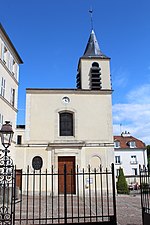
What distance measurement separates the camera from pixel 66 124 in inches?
814

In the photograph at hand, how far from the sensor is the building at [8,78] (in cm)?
1656

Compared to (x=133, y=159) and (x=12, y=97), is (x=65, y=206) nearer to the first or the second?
(x=12, y=97)

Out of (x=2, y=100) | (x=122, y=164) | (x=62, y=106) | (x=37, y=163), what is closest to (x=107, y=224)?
(x=2, y=100)

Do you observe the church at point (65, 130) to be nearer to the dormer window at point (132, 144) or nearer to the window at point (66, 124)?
the window at point (66, 124)

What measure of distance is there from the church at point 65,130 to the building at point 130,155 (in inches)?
795

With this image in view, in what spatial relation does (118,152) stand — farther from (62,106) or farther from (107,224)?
(107,224)

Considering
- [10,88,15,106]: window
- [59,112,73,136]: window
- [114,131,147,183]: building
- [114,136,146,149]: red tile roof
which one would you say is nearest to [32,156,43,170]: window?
[59,112,73,136]: window

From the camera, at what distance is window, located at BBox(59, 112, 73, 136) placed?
67.3 feet

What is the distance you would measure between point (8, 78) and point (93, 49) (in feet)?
34.9

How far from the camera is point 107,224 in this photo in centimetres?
679

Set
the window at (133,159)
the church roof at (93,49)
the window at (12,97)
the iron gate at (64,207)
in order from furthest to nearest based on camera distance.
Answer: the window at (133,159) < the church roof at (93,49) < the window at (12,97) < the iron gate at (64,207)

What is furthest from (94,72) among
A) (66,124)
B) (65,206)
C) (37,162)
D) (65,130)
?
(65,206)

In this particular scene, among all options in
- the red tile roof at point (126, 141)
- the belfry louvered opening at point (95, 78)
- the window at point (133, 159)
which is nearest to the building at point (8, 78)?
the belfry louvered opening at point (95, 78)

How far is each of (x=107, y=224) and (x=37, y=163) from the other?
13.1m
